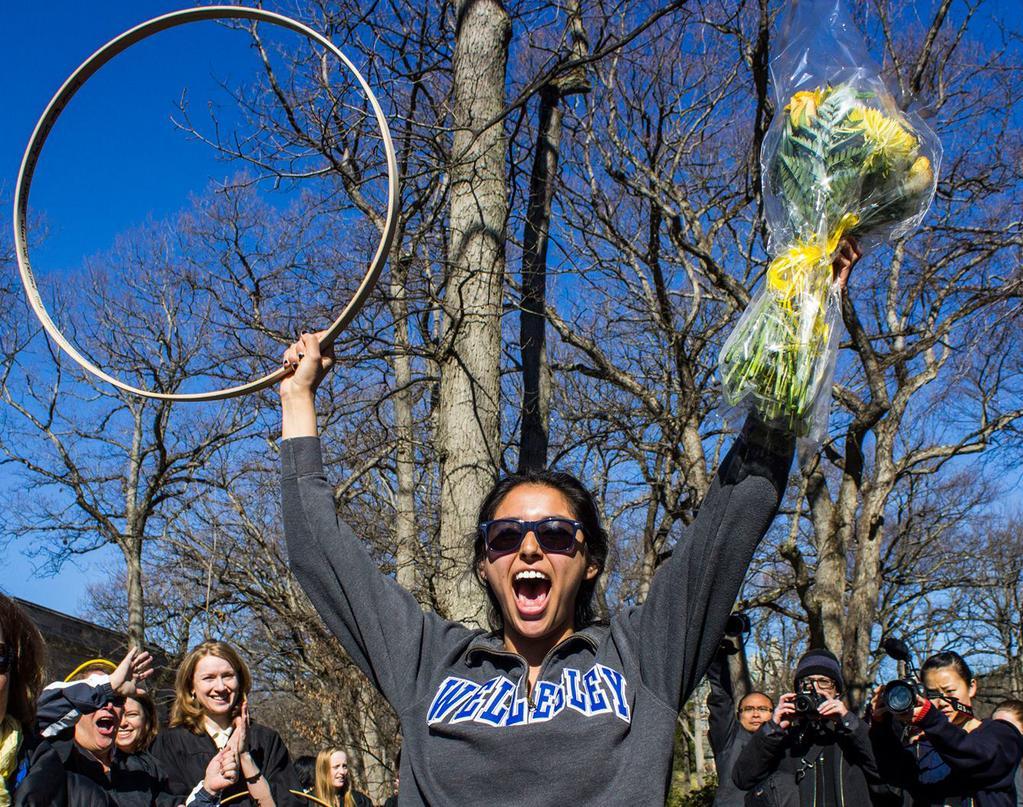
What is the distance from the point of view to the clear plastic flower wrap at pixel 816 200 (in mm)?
2014

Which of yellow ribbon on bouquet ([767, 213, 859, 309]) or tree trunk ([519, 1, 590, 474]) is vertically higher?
tree trunk ([519, 1, 590, 474])

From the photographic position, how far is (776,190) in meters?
2.28

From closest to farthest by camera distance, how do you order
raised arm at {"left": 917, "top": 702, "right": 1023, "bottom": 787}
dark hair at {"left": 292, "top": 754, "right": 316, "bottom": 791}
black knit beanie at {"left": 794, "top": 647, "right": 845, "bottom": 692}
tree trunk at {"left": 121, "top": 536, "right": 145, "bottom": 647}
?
1. raised arm at {"left": 917, "top": 702, "right": 1023, "bottom": 787}
2. black knit beanie at {"left": 794, "top": 647, "right": 845, "bottom": 692}
3. dark hair at {"left": 292, "top": 754, "right": 316, "bottom": 791}
4. tree trunk at {"left": 121, "top": 536, "right": 145, "bottom": 647}

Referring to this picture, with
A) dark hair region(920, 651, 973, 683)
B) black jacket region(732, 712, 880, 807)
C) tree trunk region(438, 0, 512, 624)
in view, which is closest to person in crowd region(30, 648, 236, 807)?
tree trunk region(438, 0, 512, 624)

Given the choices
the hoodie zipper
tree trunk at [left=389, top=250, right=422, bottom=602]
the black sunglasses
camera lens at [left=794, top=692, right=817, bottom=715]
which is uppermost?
tree trunk at [left=389, top=250, right=422, bottom=602]

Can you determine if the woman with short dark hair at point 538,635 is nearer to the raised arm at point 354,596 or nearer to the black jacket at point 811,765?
the raised arm at point 354,596

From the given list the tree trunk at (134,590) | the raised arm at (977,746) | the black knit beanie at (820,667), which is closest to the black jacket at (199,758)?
the black knit beanie at (820,667)

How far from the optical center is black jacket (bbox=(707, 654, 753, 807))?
5.91m

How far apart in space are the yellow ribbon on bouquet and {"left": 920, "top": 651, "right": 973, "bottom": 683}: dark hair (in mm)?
4021

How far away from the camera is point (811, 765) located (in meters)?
5.51

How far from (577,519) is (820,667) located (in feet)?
11.8

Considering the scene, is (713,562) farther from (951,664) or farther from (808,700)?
(951,664)

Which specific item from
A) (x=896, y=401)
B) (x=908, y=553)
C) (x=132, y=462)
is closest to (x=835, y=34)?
(x=896, y=401)

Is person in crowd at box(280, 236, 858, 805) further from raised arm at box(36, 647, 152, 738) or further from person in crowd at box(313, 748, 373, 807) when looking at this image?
person in crowd at box(313, 748, 373, 807)
